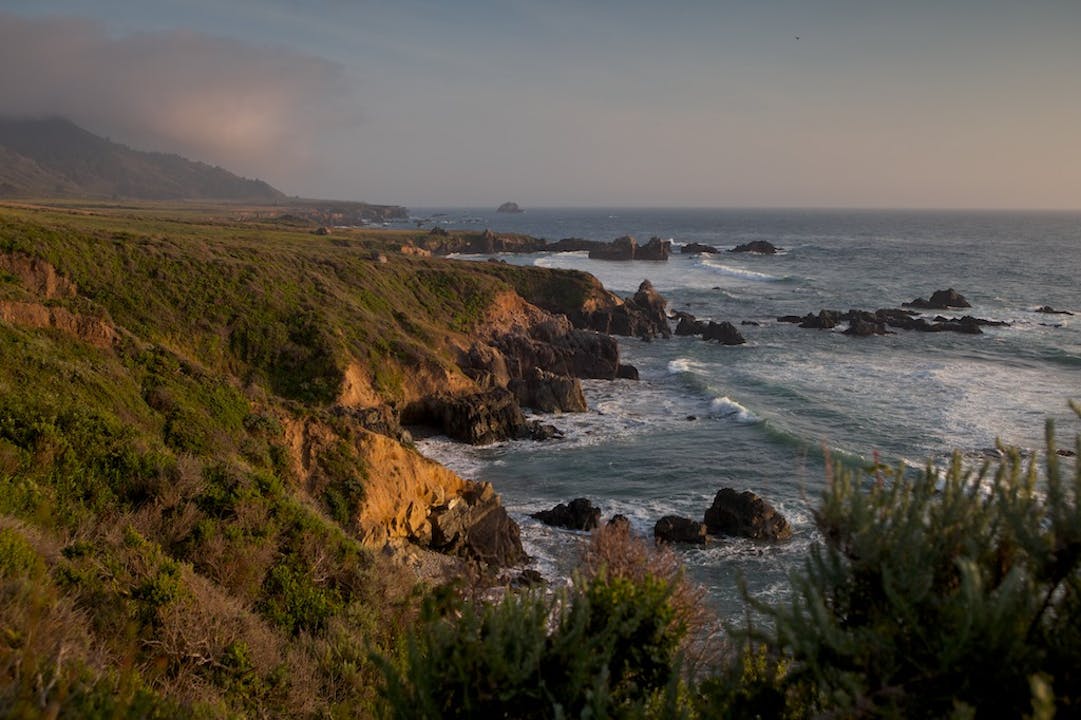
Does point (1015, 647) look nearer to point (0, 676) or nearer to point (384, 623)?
point (0, 676)

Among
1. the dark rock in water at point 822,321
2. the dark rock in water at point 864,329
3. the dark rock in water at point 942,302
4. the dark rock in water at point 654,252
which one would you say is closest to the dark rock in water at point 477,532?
the dark rock in water at point 864,329

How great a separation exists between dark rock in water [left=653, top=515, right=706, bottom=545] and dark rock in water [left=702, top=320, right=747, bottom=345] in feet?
128

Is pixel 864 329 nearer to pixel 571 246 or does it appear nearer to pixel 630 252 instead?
pixel 630 252

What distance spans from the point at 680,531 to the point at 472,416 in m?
14.3

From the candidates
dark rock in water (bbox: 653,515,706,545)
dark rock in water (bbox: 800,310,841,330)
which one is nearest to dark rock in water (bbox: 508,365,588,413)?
dark rock in water (bbox: 653,515,706,545)

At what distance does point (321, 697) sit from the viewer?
973 cm

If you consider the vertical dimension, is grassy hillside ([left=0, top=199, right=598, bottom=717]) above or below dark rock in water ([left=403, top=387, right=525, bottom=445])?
above

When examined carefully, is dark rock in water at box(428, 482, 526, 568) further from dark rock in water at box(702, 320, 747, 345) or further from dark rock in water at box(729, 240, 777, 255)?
dark rock in water at box(729, 240, 777, 255)

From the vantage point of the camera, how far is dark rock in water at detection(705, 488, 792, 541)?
85.2ft

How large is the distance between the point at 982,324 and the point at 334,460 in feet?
227

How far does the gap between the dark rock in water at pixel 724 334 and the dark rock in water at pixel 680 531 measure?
38931 mm

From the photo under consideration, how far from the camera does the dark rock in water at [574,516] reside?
26297mm

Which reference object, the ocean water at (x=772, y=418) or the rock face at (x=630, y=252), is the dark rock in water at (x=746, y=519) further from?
the rock face at (x=630, y=252)

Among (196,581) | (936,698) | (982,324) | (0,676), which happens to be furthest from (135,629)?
(982,324)
